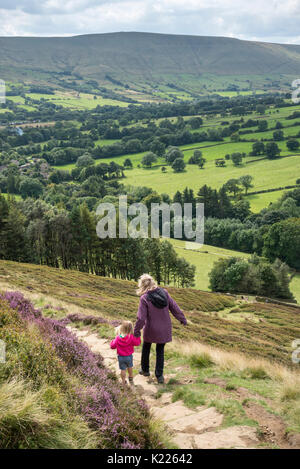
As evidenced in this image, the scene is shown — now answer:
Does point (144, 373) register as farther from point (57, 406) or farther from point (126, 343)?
point (57, 406)

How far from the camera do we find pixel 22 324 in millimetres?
8977

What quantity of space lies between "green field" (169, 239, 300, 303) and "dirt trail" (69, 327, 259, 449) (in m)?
68.8

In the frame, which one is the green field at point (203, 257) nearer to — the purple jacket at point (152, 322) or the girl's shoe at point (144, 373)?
the girl's shoe at point (144, 373)

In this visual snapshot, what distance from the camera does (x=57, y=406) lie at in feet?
18.5

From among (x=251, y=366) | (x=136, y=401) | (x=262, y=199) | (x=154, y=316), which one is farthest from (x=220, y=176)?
(x=136, y=401)

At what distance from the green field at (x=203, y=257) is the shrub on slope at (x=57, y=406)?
232 feet

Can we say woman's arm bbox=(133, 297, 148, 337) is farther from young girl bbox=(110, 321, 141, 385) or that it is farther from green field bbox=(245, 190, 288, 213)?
green field bbox=(245, 190, 288, 213)

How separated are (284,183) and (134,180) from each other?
62.5 m

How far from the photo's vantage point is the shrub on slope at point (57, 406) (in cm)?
504

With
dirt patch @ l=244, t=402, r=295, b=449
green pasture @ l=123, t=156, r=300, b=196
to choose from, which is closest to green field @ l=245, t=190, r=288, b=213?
green pasture @ l=123, t=156, r=300, b=196

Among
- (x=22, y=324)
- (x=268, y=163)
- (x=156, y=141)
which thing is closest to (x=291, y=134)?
(x=268, y=163)

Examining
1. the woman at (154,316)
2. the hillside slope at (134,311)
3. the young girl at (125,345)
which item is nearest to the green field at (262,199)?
the hillside slope at (134,311)

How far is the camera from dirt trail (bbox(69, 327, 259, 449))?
239 inches

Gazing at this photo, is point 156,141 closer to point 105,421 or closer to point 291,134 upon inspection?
point 291,134
